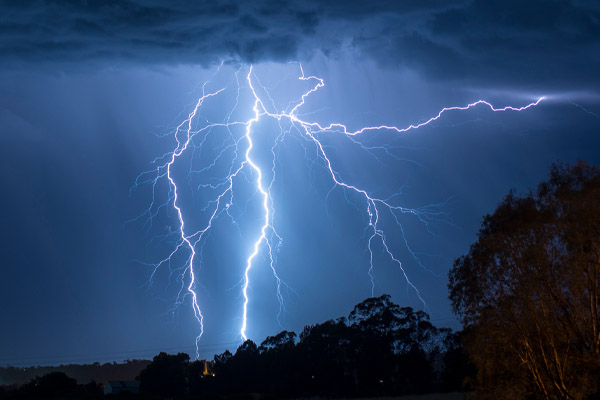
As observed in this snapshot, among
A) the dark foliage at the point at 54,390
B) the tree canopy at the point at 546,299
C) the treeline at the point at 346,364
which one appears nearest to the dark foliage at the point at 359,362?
the treeline at the point at 346,364

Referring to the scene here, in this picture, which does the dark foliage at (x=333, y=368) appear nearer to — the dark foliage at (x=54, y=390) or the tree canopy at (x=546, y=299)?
the dark foliage at (x=54, y=390)

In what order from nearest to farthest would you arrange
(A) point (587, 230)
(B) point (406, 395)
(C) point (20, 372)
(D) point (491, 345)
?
(A) point (587, 230) → (D) point (491, 345) → (B) point (406, 395) → (C) point (20, 372)

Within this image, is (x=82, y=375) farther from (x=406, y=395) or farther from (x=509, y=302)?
(x=509, y=302)

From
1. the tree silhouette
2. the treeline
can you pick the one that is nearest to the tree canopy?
the treeline

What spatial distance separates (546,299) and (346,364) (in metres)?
23.9

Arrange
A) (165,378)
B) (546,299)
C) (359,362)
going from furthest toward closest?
(165,378)
(359,362)
(546,299)

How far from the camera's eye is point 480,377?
1388 centimetres

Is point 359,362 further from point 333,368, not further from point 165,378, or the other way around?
point 165,378

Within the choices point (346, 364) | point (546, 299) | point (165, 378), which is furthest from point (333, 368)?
point (546, 299)

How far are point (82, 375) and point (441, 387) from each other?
8872 centimetres

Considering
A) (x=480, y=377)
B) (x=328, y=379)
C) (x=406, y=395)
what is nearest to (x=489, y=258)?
(x=480, y=377)

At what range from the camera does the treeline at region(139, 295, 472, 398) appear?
3356 cm

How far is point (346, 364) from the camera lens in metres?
35.2

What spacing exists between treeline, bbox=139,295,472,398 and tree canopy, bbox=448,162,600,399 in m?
17.9
